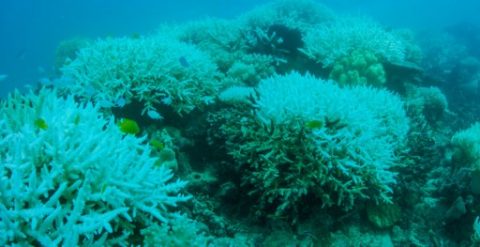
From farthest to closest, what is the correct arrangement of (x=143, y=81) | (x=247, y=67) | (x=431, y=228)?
(x=247, y=67) < (x=143, y=81) < (x=431, y=228)

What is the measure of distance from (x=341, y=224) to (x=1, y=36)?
83.4m

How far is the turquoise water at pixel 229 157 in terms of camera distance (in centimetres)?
300

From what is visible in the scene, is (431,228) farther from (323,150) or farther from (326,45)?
(326,45)

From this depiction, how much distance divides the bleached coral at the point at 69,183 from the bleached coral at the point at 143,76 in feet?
6.02

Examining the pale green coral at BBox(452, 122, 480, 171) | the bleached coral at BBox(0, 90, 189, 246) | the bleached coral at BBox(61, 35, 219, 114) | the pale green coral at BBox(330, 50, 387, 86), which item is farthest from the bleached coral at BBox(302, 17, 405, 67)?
the bleached coral at BBox(0, 90, 189, 246)

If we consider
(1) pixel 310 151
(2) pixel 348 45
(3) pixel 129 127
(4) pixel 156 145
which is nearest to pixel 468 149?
(1) pixel 310 151

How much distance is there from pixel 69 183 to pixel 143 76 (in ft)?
9.55

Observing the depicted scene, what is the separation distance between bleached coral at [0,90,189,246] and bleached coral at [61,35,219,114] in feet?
6.02

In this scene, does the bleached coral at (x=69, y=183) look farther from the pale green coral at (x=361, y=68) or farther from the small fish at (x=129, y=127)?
the pale green coral at (x=361, y=68)

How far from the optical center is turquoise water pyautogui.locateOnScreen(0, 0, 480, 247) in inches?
118

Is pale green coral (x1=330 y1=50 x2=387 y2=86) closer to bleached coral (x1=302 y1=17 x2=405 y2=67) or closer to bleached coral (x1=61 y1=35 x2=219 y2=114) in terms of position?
bleached coral (x1=302 y1=17 x2=405 y2=67)

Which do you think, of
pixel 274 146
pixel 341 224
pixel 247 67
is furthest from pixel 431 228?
pixel 247 67

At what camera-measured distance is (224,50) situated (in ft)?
28.7

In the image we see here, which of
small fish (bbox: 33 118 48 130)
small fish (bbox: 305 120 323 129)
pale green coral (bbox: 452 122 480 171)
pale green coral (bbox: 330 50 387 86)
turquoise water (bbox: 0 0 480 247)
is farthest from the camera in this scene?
pale green coral (bbox: 330 50 387 86)
